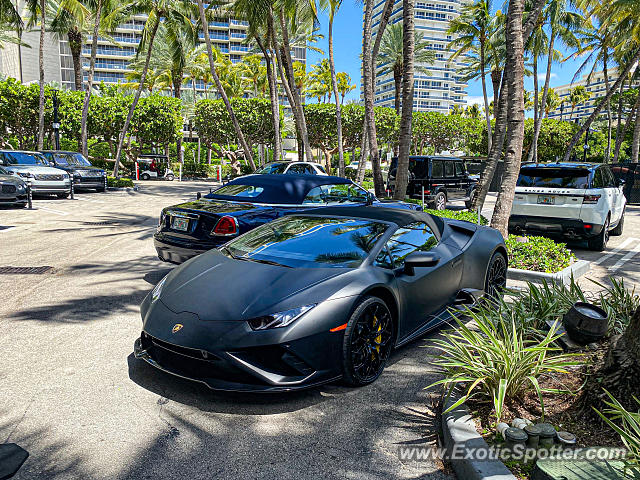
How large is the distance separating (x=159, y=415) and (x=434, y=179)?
14.8m

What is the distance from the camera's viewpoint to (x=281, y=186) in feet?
25.6

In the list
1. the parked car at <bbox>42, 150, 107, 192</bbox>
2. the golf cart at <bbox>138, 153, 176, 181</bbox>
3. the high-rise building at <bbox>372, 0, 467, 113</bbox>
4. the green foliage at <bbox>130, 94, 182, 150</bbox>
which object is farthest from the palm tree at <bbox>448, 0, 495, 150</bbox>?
the high-rise building at <bbox>372, 0, 467, 113</bbox>

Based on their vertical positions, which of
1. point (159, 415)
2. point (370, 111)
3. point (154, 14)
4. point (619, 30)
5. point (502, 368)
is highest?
point (154, 14)

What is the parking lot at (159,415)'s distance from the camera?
2885 millimetres

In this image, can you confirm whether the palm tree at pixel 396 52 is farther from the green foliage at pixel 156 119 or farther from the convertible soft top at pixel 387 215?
the convertible soft top at pixel 387 215

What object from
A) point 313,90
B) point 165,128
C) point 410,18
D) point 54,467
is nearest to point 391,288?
point 54,467

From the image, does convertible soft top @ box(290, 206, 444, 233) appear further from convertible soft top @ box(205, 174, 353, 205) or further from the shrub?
the shrub

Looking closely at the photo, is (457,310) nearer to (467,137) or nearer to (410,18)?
(410,18)

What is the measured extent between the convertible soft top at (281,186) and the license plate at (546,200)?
456cm

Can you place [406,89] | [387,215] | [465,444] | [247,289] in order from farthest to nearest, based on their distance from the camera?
[406,89] → [387,215] → [247,289] → [465,444]

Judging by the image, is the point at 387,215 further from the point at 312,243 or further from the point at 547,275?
the point at 547,275

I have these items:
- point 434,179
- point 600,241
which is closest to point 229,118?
point 434,179

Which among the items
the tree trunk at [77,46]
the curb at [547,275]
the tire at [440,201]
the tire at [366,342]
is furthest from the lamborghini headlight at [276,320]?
the tree trunk at [77,46]

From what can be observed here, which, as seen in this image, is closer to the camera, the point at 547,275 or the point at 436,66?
the point at 547,275
